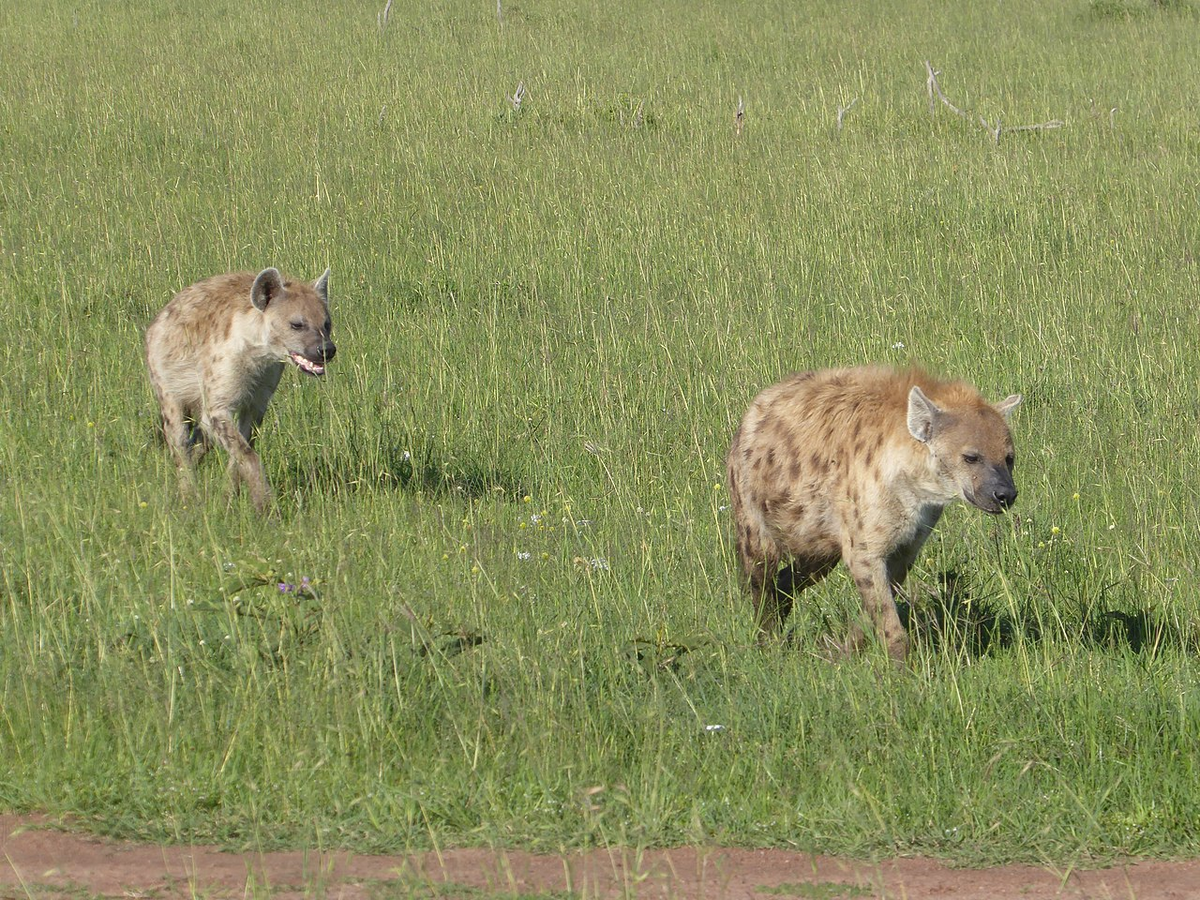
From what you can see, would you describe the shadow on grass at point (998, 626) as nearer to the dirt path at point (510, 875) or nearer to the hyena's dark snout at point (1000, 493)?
the hyena's dark snout at point (1000, 493)

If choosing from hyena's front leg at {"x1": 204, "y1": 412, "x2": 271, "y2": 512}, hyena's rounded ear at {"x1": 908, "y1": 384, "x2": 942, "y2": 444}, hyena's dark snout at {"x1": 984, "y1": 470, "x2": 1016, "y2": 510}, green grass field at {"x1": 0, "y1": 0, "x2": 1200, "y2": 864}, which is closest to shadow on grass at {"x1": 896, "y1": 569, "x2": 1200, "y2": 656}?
green grass field at {"x1": 0, "y1": 0, "x2": 1200, "y2": 864}

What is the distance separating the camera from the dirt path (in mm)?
3150

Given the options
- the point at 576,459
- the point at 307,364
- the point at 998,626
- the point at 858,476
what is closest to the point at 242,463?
the point at 307,364

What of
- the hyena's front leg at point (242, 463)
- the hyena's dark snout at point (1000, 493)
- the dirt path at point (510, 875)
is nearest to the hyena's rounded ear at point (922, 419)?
the hyena's dark snout at point (1000, 493)

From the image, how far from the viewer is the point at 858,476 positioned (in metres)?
4.81

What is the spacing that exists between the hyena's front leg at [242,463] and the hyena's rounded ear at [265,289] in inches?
20.2

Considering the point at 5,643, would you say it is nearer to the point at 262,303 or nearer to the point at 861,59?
the point at 262,303

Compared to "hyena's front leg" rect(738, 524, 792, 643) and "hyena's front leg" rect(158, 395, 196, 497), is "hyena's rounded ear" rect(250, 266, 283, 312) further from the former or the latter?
"hyena's front leg" rect(738, 524, 792, 643)

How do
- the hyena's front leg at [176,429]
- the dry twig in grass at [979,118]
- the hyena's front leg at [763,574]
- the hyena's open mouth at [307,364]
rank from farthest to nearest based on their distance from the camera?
the dry twig in grass at [979,118], the hyena's front leg at [176,429], the hyena's open mouth at [307,364], the hyena's front leg at [763,574]

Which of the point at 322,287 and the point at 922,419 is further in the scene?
the point at 322,287

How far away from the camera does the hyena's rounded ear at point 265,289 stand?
6.36 meters

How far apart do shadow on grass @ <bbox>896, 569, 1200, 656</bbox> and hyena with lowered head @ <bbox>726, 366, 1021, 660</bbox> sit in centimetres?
19

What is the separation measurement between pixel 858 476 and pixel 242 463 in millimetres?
2617

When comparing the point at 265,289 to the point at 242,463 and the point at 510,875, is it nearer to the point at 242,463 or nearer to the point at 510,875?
the point at 242,463
